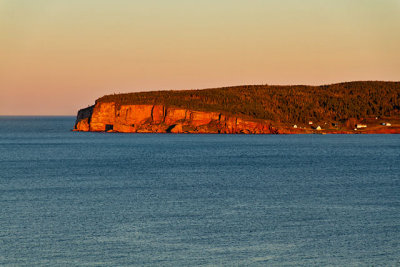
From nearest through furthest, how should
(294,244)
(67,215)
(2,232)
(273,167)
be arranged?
(294,244) → (2,232) → (67,215) → (273,167)

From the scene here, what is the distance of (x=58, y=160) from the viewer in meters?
102

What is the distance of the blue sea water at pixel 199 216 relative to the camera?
35.9 meters

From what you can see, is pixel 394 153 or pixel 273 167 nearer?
pixel 273 167

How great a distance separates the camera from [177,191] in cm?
6162

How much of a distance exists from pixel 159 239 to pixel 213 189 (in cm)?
2431

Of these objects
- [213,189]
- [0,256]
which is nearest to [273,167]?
[213,189]

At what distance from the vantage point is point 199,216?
46906 mm

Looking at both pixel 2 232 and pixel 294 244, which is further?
pixel 2 232

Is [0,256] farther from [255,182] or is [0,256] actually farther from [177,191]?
[255,182]

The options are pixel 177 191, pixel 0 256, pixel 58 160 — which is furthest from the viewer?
pixel 58 160

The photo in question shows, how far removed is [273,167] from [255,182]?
20.6 meters

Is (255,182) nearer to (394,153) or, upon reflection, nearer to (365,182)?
(365,182)

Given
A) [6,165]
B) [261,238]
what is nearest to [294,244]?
[261,238]

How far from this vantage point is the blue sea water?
35938 millimetres
